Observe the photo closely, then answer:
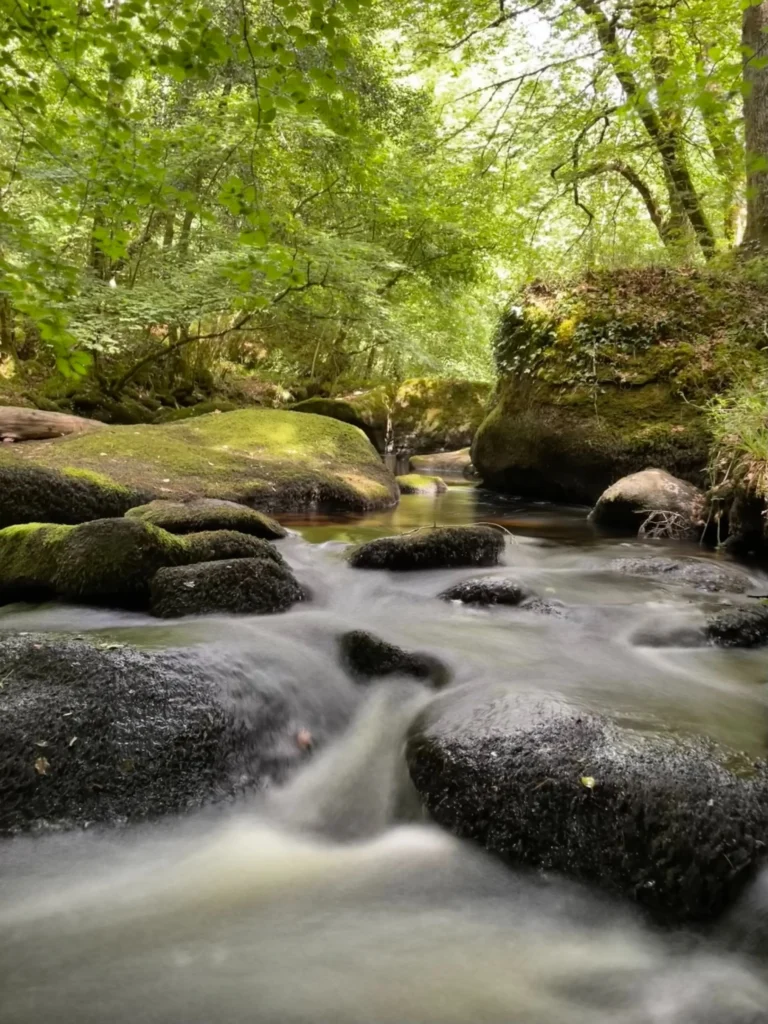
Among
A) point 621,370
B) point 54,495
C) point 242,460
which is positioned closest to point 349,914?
point 54,495

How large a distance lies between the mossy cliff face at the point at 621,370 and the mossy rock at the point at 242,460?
7.59ft

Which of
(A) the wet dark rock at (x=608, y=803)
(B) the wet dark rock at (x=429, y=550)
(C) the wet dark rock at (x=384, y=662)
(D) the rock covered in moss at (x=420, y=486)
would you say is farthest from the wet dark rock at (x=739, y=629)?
(D) the rock covered in moss at (x=420, y=486)

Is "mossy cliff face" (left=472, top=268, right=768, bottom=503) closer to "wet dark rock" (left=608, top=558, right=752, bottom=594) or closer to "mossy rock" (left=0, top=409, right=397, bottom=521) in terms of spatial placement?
"mossy rock" (left=0, top=409, right=397, bottom=521)

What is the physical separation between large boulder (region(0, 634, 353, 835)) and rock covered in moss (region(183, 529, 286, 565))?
134 cm

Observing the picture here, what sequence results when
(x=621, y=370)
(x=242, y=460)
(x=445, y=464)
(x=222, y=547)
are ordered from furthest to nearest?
(x=445, y=464) < (x=621, y=370) < (x=242, y=460) < (x=222, y=547)

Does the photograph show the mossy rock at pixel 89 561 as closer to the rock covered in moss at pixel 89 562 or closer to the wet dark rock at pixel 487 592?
the rock covered in moss at pixel 89 562

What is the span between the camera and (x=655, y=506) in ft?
22.0

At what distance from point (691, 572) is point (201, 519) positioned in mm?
3646

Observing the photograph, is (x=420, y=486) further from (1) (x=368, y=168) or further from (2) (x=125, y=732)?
(2) (x=125, y=732)

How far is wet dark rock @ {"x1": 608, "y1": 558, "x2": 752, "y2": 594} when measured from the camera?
4.52m

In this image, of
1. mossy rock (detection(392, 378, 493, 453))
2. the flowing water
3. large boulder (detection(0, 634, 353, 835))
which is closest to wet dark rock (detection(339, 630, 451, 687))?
the flowing water

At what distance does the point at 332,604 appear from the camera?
4141 mm

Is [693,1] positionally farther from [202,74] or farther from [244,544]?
[244,544]

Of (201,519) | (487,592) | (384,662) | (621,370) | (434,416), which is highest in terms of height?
(621,370)
